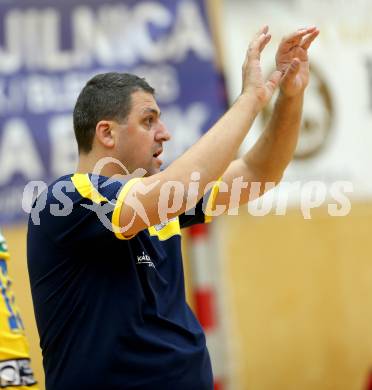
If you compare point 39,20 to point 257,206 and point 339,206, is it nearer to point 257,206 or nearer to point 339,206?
point 257,206

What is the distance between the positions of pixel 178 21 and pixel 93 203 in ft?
14.1

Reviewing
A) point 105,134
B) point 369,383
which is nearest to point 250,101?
point 105,134

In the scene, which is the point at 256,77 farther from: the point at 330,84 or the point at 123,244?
the point at 330,84

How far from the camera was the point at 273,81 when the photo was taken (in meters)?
3.16

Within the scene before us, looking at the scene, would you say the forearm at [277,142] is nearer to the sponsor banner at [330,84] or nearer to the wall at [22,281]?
the wall at [22,281]

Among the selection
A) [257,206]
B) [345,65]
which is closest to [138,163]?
[257,206]

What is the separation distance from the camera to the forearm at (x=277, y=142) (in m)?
3.60

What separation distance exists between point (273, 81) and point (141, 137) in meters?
0.54

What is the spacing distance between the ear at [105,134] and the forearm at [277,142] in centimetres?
82

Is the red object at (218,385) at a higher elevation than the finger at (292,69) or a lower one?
lower

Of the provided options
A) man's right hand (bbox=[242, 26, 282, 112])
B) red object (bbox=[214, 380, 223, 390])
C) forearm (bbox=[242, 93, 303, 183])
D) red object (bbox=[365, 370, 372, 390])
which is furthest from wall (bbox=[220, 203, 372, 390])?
man's right hand (bbox=[242, 26, 282, 112])

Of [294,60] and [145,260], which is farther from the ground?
[294,60]

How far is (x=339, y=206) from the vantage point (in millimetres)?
8078

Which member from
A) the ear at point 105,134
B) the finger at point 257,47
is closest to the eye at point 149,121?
the ear at point 105,134
